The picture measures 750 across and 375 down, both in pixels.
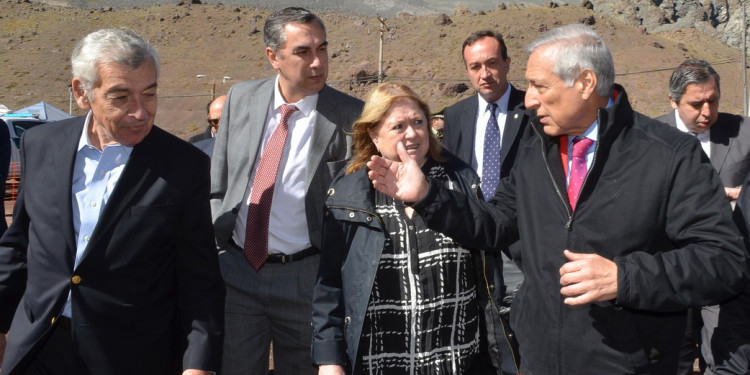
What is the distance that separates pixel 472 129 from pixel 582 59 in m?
2.37

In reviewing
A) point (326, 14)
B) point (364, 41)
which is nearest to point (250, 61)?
point (364, 41)

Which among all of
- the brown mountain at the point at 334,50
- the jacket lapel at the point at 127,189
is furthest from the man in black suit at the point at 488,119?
the brown mountain at the point at 334,50

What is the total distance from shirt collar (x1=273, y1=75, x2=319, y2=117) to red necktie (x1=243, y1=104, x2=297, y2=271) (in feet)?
0.57

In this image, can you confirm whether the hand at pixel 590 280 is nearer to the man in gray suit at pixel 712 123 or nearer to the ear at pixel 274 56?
the ear at pixel 274 56

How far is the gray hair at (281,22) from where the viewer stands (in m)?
3.76

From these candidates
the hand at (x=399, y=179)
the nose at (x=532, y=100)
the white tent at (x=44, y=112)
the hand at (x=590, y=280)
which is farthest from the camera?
the white tent at (x=44, y=112)

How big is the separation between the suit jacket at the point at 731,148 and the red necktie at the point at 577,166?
7.21ft

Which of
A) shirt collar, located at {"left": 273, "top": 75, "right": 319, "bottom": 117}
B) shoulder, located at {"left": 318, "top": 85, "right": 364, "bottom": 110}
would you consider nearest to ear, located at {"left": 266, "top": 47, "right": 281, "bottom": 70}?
shirt collar, located at {"left": 273, "top": 75, "right": 319, "bottom": 117}

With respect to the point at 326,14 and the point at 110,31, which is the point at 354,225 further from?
the point at 326,14

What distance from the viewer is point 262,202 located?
11.8ft

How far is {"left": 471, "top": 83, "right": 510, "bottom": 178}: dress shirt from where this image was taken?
4.67m

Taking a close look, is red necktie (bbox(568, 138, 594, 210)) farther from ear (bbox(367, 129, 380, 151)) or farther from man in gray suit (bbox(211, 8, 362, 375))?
man in gray suit (bbox(211, 8, 362, 375))

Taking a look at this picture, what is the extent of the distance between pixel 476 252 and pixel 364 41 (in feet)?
235

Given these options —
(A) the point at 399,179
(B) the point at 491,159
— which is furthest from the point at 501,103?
(A) the point at 399,179
